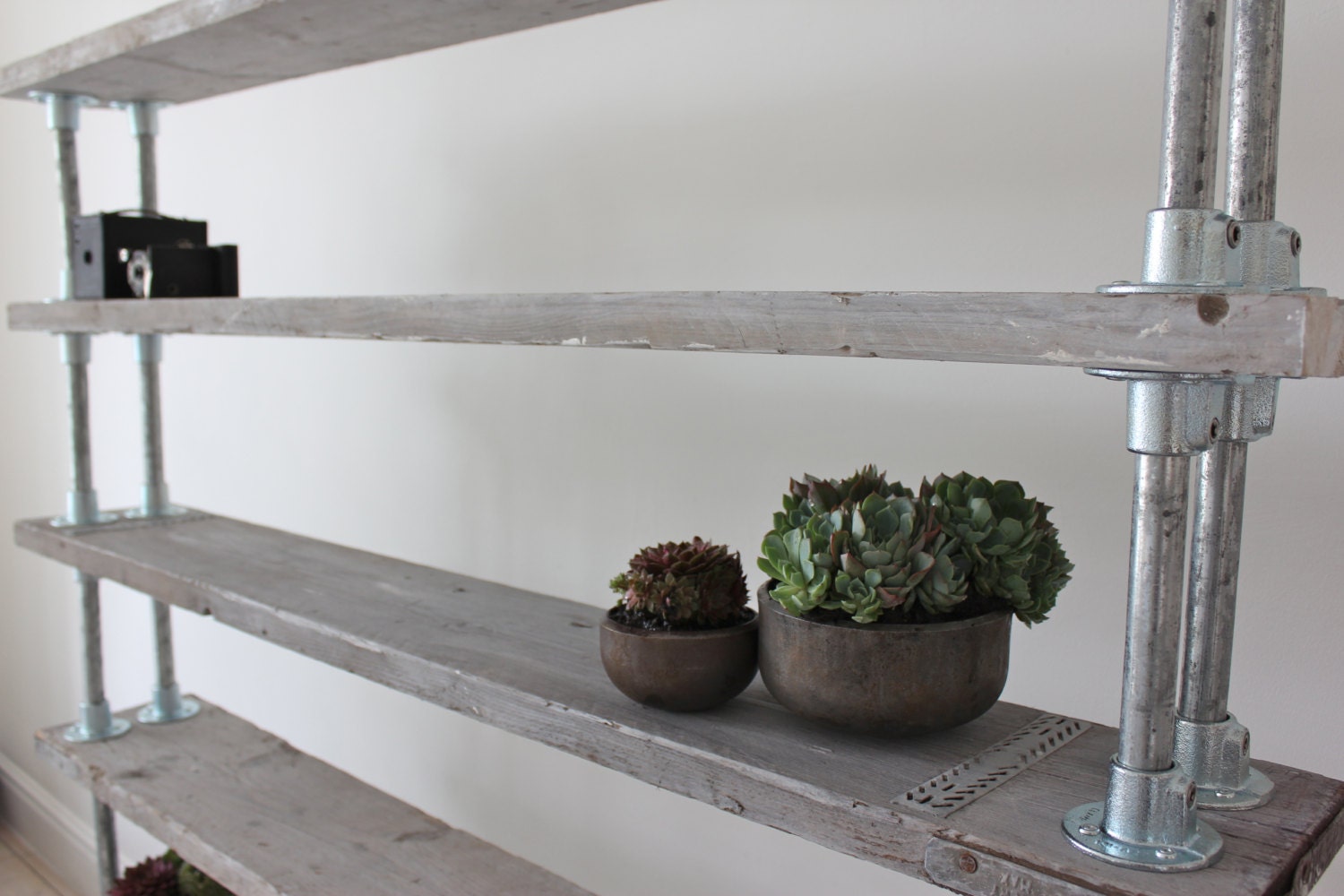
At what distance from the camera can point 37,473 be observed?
7.86ft

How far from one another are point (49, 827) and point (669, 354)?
1999 millimetres

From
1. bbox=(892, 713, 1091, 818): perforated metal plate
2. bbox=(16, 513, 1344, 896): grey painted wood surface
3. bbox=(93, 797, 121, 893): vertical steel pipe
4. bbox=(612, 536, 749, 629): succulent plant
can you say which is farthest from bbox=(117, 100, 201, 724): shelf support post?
bbox=(892, 713, 1091, 818): perforated metal plate

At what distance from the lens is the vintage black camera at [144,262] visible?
4.51 feet

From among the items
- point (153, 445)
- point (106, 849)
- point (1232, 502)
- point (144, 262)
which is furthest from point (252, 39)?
point (106, 849)

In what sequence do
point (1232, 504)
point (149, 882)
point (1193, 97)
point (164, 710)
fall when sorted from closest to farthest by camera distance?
point (1193, 97)
point (1232, 504)
point (149, 882)
point (164, 710)

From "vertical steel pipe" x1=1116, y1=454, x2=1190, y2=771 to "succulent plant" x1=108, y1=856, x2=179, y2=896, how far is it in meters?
1.42

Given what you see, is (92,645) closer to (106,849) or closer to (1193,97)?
(106,849)

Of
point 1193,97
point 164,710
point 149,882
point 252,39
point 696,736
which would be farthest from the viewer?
point 164,710

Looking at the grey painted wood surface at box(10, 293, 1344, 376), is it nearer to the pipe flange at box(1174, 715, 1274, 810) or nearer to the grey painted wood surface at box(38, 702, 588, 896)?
the pipe flange at box(1174, 715, 1274, 810)

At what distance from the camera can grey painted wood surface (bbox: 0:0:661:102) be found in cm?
107

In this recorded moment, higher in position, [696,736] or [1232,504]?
[1232,504]

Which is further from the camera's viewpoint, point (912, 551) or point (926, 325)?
point (912, 551)

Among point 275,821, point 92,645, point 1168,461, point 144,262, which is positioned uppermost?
point 144,262

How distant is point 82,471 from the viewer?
1577mm
